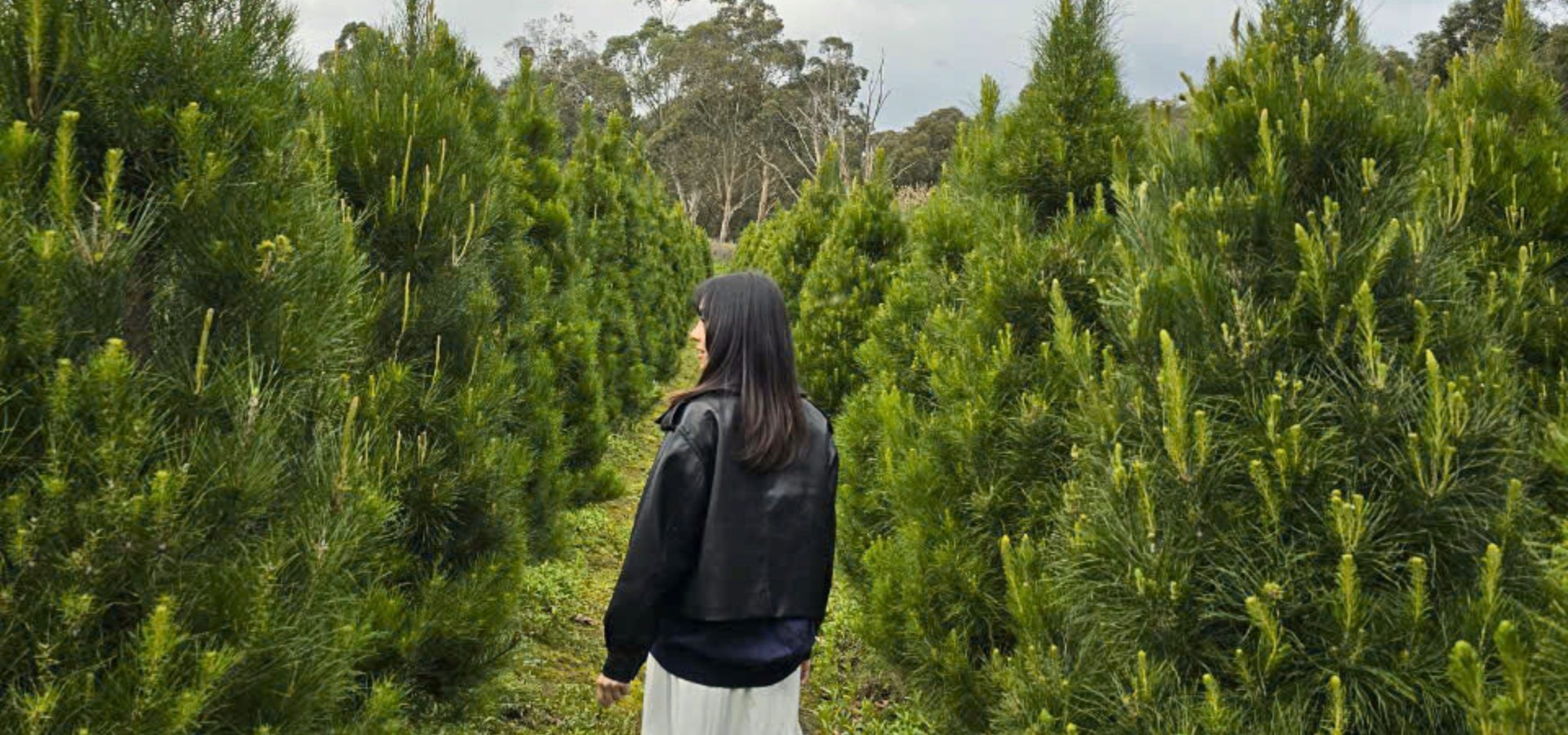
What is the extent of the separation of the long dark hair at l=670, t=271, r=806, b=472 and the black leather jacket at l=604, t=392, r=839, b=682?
44 millimetres

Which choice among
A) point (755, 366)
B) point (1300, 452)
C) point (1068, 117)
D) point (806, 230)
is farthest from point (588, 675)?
point (806, 230)

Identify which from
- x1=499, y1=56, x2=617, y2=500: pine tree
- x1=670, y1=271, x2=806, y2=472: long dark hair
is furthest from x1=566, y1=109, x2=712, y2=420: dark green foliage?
x1=670, y1=271, x2=806, y2=472: long dark hair

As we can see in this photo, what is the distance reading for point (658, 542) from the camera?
2.86 m

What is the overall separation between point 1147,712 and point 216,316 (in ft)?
8.22

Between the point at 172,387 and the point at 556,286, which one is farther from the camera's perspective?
the point at 556,286

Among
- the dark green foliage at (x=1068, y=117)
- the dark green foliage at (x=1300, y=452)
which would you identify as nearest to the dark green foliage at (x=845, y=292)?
the dark green foliage at (x=1068, y=117)

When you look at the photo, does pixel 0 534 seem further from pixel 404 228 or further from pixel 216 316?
pixel 404 228

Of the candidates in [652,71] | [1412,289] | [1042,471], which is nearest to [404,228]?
[1042,471]

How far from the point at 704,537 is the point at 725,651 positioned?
1.22 ft

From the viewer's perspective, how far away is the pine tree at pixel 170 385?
1844 millimetres

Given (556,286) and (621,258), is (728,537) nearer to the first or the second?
(556,286)

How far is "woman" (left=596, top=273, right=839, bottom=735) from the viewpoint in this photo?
2877 mm

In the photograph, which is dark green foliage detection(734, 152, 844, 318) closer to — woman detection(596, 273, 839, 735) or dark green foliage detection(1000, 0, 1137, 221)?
dark green foliage detection(1000, 0, 1137, 221)

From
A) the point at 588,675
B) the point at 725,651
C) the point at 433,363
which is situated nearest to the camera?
the point at 725,651
